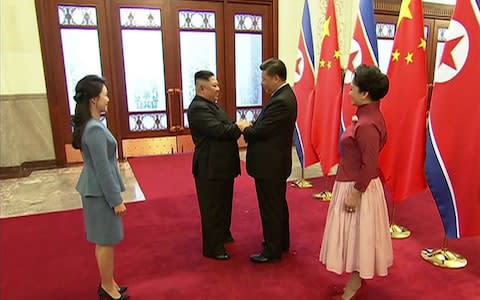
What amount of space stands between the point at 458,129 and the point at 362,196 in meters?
0.95

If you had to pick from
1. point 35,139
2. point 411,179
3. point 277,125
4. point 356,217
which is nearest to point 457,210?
point 411,179

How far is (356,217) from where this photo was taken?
1991 millimetres

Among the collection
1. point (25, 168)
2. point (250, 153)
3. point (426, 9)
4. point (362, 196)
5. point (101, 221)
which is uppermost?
point (426, 9)

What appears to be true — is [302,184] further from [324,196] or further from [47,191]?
[47,191]

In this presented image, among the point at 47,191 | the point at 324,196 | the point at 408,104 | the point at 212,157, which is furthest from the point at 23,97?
the point at 408,104

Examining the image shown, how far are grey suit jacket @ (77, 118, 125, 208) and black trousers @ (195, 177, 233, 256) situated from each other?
0.77 m

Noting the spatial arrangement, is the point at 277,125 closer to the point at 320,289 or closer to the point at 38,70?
the point at 320,289

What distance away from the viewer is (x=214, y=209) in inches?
105

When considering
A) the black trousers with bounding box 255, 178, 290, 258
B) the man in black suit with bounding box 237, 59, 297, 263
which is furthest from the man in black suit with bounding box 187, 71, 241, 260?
the black trousers with bounding box 255, 178, 290, 258

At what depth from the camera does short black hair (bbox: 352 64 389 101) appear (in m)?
1.91

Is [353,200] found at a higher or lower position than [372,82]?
lower

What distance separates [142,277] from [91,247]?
658 mm

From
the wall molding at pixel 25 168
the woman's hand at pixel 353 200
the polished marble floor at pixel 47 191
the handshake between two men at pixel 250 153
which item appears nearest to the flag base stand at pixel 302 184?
the polished marble floor at pixel 47 191

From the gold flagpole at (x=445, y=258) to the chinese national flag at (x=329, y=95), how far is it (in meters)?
1.34
